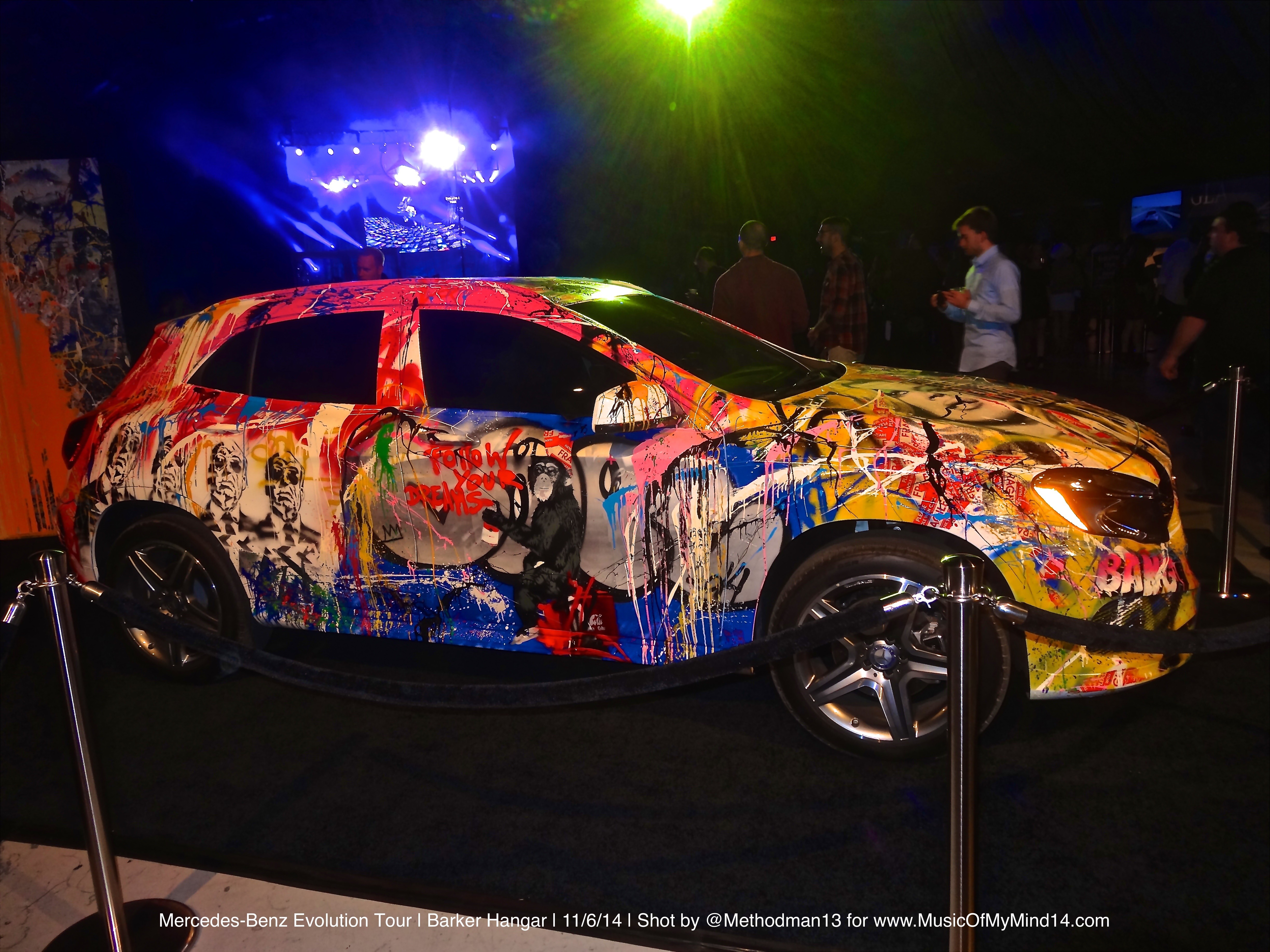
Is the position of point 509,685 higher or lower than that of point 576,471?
lower

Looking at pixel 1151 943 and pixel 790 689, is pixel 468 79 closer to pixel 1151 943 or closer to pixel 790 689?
pixel 790 689

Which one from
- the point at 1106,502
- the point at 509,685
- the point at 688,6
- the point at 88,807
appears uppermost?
the point at 688,6

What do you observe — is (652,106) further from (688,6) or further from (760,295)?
(760,295)

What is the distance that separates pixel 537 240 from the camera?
1445cm

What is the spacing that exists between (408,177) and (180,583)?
907 centimetres

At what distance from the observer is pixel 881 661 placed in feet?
10.4

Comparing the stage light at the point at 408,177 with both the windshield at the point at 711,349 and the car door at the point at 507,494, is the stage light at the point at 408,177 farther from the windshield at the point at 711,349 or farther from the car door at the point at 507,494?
the car door at the point at 507,494

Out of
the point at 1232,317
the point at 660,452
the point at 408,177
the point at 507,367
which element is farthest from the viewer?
the point at 408,177

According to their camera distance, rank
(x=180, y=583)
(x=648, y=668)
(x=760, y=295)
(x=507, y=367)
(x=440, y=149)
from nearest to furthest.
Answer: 1. (x=648, y=668)
2. (x=507, y=367)
3. (x=180, y=583)
4. (x=760, y=295)
5. (x=440, y=149)

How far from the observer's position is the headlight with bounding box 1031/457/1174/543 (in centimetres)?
303

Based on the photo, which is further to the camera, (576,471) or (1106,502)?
(576,471)

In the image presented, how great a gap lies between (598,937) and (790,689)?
1.12 meters

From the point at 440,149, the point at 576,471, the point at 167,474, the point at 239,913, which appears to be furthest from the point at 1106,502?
the point at 440,149

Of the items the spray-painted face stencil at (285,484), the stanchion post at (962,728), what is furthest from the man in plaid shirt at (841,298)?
the stanchion post at (962,728)
